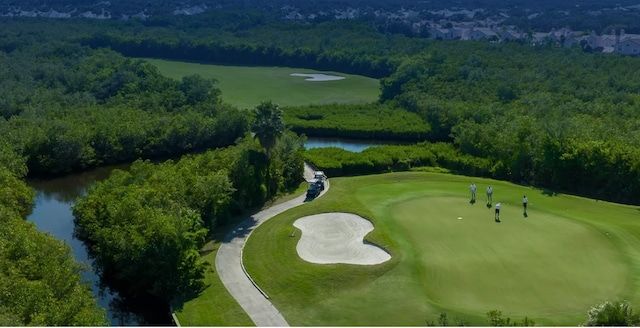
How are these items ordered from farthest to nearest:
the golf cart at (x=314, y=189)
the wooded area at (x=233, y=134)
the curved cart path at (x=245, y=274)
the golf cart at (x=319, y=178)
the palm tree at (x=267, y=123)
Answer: the golf cart at (x=319, y=178), the golf cart at (x=314, y=189), the palm tree at (x=267, y=123), the wooded area at (x=233, y=134), the curved cart path at (x=245, y=274)

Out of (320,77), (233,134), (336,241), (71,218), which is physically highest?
(320,77)

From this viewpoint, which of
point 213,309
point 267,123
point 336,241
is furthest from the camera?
point 267,123

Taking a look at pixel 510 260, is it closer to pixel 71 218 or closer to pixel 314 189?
pixel 314 189

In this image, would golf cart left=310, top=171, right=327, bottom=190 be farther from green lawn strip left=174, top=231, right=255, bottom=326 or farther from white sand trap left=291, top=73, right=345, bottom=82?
white sand trap left=291, top=73, right=345, bottom=82

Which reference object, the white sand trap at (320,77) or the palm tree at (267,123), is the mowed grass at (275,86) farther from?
the palm tree at (267,123)

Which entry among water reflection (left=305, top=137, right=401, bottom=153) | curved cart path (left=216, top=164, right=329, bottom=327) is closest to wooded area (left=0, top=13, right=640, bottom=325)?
water reflection (left=305, top=137, right=401, bottom=153)

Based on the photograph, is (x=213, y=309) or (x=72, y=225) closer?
(x=213, y=309)

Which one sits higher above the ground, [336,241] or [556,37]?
[556,37]

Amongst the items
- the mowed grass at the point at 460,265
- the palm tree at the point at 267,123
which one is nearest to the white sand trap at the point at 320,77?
the palm tree at the point at 267,123

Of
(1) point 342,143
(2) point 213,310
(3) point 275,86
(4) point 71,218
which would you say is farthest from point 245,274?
(3) point 275,86
